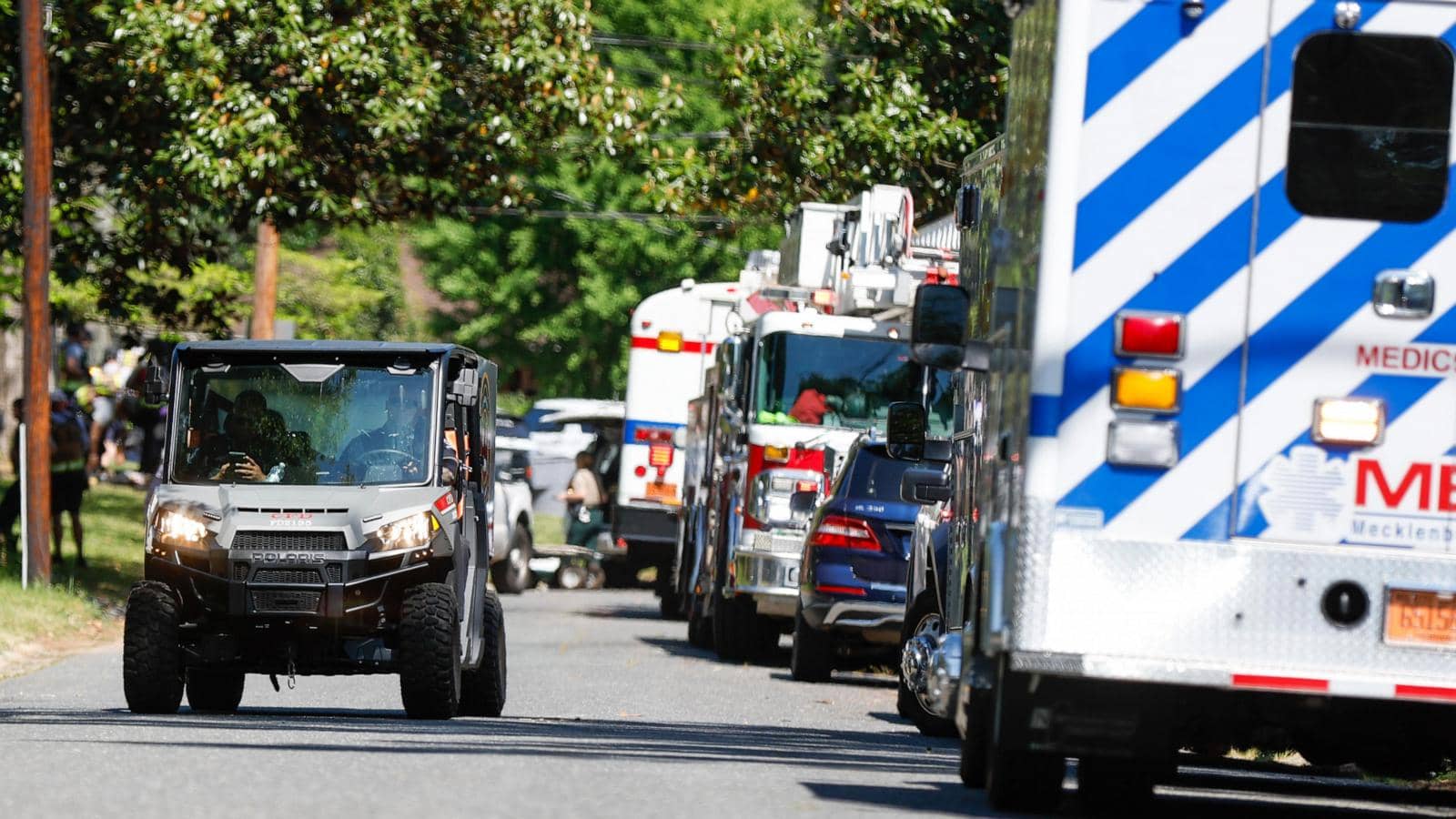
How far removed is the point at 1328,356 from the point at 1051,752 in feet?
5.04

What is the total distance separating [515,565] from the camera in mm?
29344

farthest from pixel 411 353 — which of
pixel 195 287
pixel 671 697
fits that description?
pixel 195 287

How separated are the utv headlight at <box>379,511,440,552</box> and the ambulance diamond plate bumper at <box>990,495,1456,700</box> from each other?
5747 millimetres

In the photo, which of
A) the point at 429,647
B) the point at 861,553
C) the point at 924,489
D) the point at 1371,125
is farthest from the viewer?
the point at 861,553

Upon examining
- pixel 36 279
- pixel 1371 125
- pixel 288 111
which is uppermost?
pixel 288 111

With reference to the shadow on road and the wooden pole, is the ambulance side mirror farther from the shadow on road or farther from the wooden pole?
the wooden pole

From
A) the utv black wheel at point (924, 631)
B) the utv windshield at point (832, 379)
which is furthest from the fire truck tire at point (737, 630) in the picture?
the utv black wheel at point (924, 631)

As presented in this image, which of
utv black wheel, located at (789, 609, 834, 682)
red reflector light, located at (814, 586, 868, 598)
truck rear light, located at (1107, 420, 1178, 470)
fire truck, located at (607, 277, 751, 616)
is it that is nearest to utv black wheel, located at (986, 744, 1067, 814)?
truck rear light, located at (1107, 420, 1178, 470)

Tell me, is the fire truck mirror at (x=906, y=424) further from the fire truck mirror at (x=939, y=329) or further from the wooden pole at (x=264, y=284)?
the wooden pole at (x=264, y=284)

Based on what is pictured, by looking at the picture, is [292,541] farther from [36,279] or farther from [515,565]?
[515,565]

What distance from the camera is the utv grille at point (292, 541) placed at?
13.1 metres

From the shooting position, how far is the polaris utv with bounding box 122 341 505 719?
1302 centimetres

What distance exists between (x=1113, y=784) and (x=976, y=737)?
0.53m

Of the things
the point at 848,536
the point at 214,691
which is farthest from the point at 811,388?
the point at 214,691
